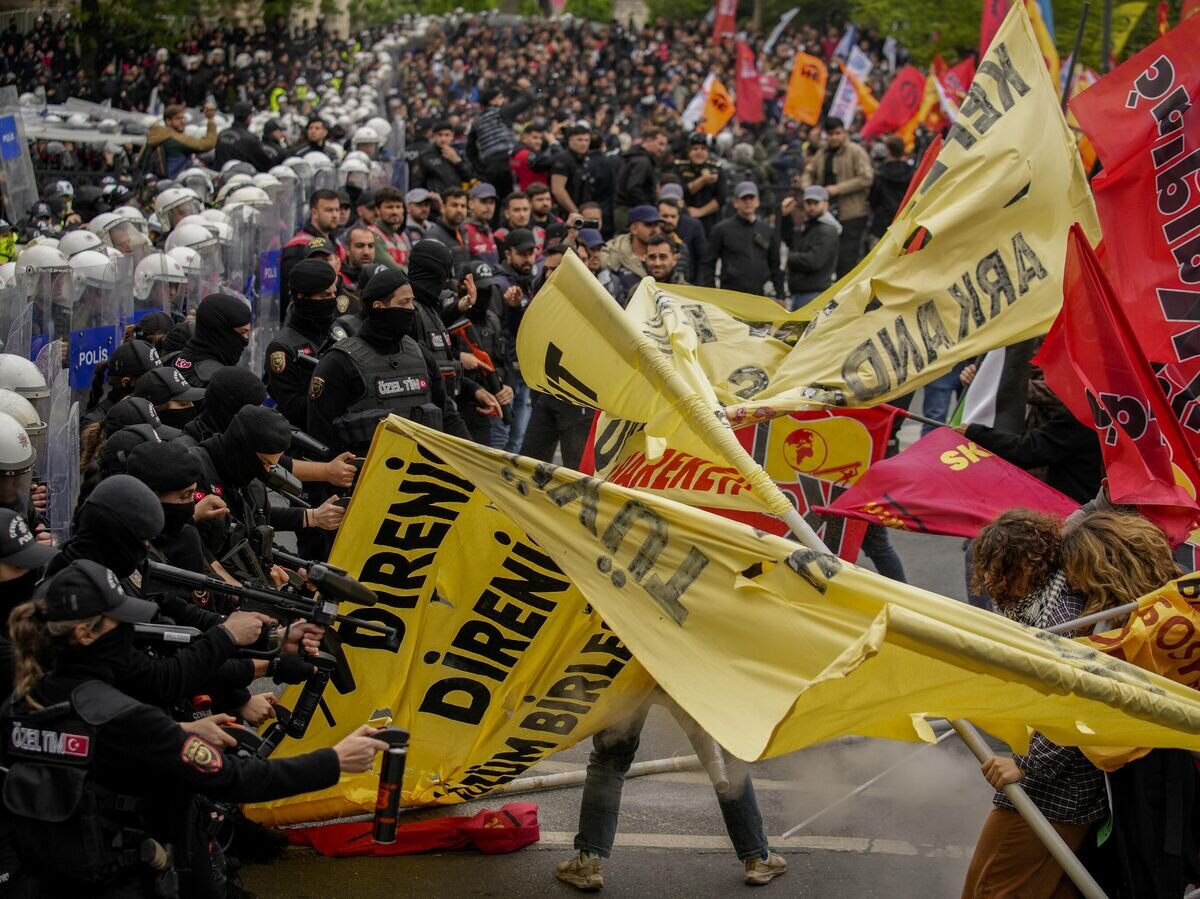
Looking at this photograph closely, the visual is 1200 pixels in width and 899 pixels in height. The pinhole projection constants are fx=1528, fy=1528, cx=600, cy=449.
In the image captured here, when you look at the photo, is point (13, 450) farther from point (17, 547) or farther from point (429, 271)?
point (429, 271)

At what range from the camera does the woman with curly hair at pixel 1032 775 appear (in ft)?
14.5

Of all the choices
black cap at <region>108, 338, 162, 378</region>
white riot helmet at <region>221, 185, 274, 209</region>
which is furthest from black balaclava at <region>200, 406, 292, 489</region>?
white riot helmet at <region>221, 185, 274, 209</region>

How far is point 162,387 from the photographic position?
666 cm

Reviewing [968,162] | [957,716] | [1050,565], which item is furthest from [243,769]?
[968,162]

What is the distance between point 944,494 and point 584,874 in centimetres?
208

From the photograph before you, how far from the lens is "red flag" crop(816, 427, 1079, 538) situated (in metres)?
6.11

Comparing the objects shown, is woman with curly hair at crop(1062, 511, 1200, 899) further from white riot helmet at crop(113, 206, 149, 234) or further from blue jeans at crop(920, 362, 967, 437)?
white riot helmet at crop(113, 206, 149, 234)

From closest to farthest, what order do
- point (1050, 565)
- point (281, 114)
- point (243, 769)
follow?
point (243, 769), point (1050, 565), point (281, 114)

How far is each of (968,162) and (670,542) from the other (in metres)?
3.17

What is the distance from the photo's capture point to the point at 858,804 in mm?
6305

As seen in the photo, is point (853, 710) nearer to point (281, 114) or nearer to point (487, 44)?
A: point (281, 114)

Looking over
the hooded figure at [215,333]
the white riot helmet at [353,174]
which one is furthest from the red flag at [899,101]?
the hooded figure at [215,333]

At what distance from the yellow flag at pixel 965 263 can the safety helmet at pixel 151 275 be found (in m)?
4.39

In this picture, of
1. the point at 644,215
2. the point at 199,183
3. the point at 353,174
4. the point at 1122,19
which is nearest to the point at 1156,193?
the point at 644,215
